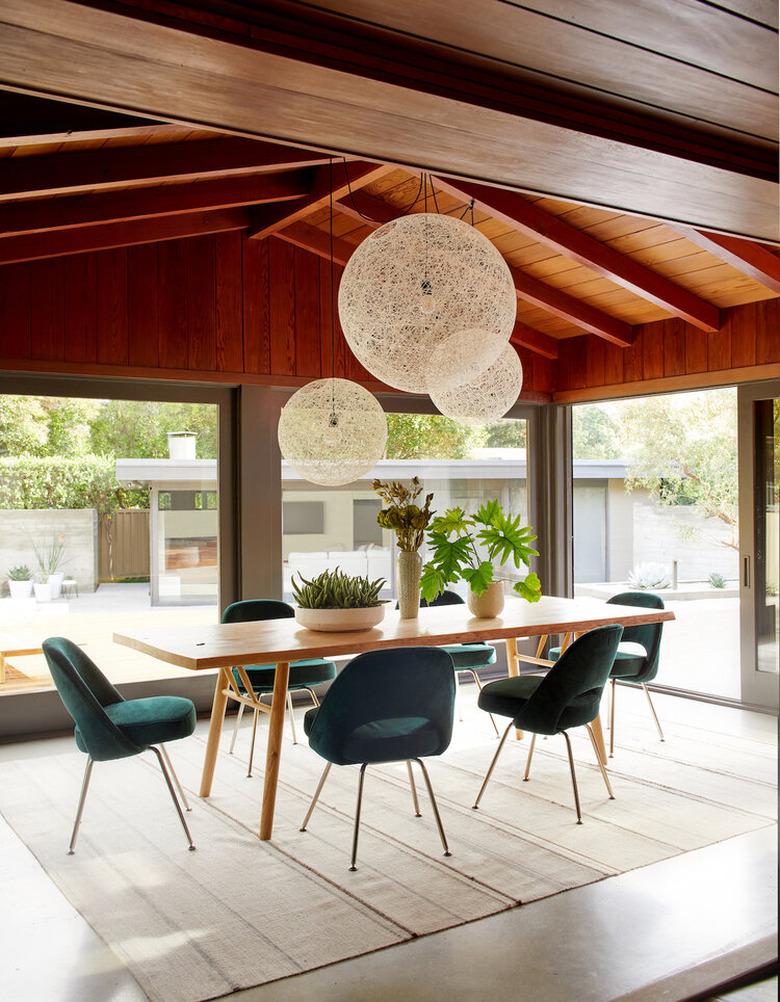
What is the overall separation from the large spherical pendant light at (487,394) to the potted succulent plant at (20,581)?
2585 millimetres

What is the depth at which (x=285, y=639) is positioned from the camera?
3840 millimetres

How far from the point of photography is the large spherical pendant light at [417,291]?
3678 millimetres

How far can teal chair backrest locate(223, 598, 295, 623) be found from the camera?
4992 millimetres

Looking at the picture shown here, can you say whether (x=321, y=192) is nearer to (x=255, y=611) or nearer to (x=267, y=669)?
(x=255, y=611)

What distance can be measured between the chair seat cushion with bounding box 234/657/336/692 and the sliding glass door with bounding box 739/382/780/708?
276 cm

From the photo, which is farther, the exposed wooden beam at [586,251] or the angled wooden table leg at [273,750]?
the exposed wooden beam at [586,251]

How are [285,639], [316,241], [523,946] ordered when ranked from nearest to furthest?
[523,946]
[285,639]
[316,241]

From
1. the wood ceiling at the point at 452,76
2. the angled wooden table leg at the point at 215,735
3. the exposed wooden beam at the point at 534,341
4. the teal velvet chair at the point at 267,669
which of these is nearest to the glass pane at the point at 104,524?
the teal velvet chair at the point at 267,669

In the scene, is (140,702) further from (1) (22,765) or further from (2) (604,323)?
(2) (604,323)

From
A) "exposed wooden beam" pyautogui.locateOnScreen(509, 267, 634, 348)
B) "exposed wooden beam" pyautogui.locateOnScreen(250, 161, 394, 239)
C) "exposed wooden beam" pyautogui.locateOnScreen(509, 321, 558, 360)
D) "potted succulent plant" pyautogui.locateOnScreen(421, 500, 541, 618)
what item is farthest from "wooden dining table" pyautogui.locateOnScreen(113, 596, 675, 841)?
"exposed wooden beam" pyautogui.locateOnScreen(509, 321, 558, 360)

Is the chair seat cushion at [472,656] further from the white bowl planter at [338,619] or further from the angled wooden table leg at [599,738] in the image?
the white bowl planter at [338,619]

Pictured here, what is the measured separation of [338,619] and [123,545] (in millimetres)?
2182

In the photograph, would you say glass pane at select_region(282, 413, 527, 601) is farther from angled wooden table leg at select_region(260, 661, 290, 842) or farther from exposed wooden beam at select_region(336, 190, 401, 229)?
angled wooden table leg at select_region(260, 661, 290, 842)

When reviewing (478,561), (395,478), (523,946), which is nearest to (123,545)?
(395,478)
